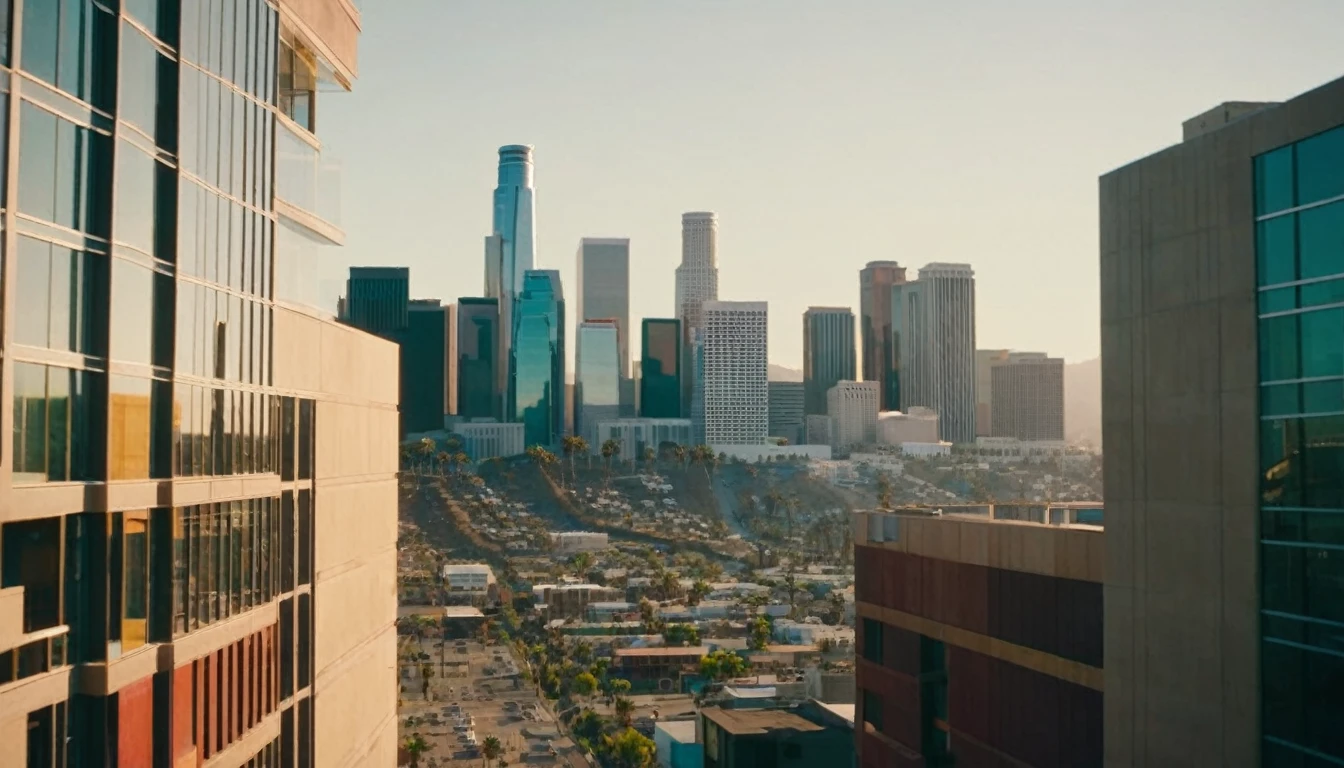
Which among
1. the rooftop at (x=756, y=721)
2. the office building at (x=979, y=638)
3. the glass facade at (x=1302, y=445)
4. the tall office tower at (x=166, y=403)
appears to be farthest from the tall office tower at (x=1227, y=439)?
the rooftop at (x=756, y=721)

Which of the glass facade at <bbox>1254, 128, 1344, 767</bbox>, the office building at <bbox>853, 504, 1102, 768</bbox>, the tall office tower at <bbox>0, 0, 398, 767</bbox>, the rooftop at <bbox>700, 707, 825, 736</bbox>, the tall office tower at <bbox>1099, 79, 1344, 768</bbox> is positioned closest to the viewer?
the tall office tower at <bbox>0, 0, 398, 767</bbox>

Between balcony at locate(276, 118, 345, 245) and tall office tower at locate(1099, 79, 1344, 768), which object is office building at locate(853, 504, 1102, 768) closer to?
tall office tower at locate(1099, 79, 1344, 768)

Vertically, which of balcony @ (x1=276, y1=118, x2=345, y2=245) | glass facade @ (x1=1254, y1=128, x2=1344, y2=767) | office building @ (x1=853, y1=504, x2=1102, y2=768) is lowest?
office building @ (x1=853, y1=504, x2=1102, y2=768)

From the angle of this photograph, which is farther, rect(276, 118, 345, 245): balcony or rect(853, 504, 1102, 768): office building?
rect(853, 504, 1102, 768): office building

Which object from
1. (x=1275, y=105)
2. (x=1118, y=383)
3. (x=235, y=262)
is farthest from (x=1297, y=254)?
(x=235, y=262)

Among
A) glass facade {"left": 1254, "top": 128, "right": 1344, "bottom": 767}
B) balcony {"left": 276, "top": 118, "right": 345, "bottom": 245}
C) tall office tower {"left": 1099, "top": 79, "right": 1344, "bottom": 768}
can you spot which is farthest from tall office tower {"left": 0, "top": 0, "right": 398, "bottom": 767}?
glass facade {"left": 1254, "top": 128, "right": 1344, "bottom": 767}

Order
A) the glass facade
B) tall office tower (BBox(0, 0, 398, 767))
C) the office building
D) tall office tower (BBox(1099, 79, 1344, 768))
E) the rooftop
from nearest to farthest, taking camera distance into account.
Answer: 1. tall office tower (BBox(0, 0, 398, 767))
2. the glass facade
3. tall office tower (BBox(1099, 79, 1344, 768))
4. the office building
5. the rooftop
